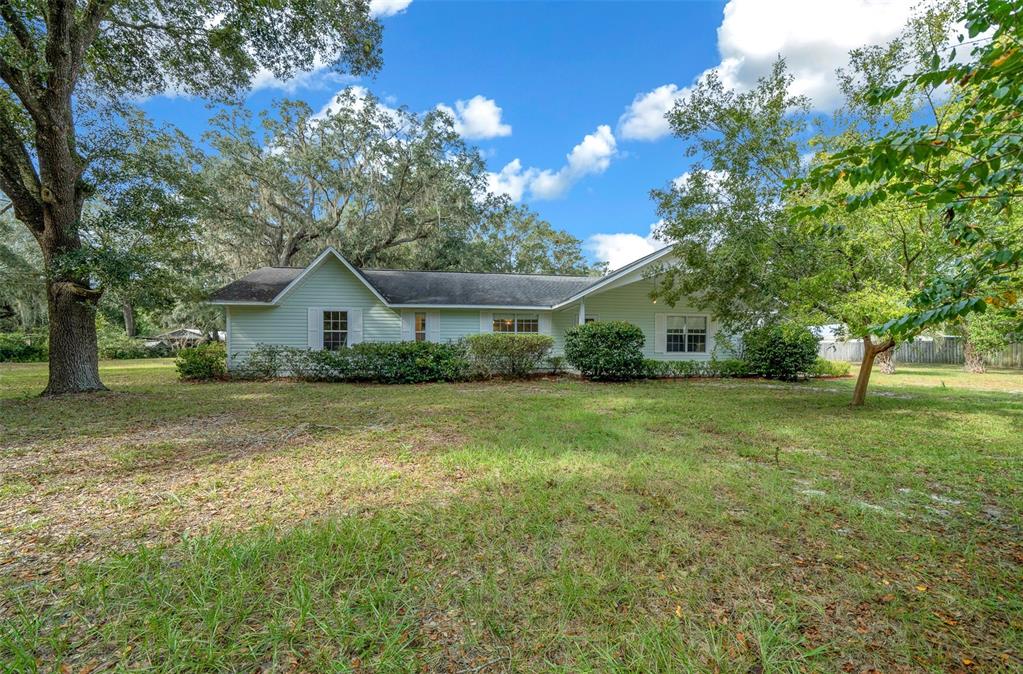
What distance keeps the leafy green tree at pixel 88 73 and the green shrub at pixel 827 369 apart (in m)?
17.7

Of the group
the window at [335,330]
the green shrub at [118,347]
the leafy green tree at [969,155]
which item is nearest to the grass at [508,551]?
the leafy green tree at [969,155]

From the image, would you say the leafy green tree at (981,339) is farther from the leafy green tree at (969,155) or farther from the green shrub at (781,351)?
the leafy green tree at (969,155)

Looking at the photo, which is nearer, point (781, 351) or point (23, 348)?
point (781, 351)

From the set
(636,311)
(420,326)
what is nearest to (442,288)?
(420,326)

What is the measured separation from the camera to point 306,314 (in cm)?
1454

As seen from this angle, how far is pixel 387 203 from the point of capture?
69.9 ft

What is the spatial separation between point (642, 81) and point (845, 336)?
10985 mm

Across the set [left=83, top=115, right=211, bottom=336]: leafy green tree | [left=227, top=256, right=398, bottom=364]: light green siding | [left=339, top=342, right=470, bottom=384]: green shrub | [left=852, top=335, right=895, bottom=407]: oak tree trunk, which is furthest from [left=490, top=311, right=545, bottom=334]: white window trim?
[left=852, top=335, right=895, bottom=407]: oak tree trunk

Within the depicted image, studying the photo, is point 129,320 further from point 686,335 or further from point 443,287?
point 686,335

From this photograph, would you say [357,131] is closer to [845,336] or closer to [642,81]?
[642,81]

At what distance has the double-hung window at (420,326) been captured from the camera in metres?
15.3

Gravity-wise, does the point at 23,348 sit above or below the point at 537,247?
below

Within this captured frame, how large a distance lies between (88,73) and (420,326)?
1072 centimetres

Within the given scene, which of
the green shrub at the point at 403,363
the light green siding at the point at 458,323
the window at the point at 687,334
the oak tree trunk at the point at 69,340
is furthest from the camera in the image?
the window at the point at 687,334
